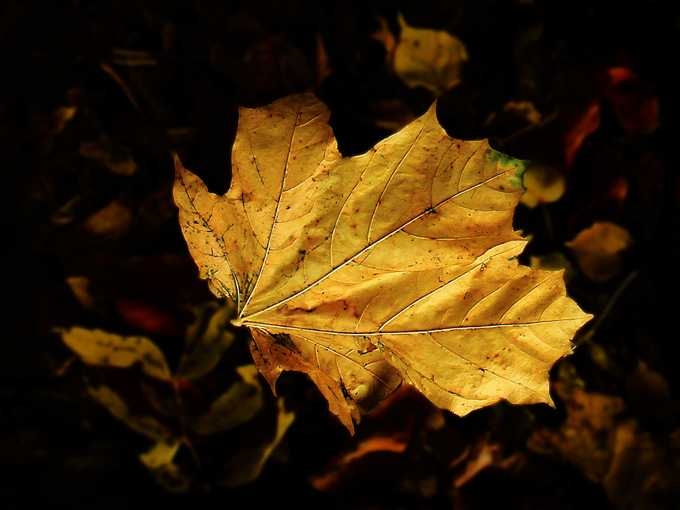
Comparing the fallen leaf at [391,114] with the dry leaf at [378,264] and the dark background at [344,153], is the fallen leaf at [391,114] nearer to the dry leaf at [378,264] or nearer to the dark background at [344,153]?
the dark background at [344,153]

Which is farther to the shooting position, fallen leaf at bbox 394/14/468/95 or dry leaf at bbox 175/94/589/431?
fallen leaf at bbox 394/14/468/95

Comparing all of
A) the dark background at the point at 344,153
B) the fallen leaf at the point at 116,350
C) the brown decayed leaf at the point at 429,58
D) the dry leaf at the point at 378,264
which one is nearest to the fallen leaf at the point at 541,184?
the dark background at the point at 344,153

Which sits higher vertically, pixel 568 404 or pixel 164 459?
pixel 164 459

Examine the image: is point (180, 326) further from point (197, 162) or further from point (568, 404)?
point (568, 404)

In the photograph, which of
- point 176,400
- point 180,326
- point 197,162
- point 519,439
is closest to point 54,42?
point 197,162

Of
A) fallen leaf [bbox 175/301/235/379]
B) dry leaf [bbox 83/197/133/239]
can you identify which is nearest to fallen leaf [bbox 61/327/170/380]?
fallen leaf [bbox 175/301/235/379]

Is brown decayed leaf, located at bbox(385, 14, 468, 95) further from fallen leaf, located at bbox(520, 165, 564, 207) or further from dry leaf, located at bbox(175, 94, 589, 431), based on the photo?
dry leaf, located at bbox(175, 94, 589, 431)
